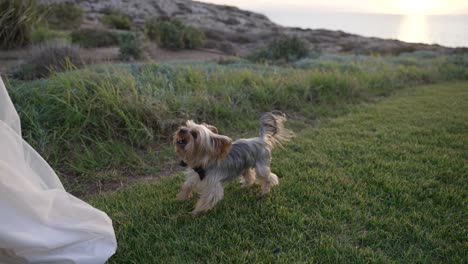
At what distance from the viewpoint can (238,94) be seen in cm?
780

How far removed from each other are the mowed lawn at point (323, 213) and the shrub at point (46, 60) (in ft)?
18.9

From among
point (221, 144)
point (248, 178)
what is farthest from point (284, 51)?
point (221, 144)

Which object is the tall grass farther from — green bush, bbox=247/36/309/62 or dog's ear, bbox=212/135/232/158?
green bush, bbox=247/36/309/62

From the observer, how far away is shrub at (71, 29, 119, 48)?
46.3 feet

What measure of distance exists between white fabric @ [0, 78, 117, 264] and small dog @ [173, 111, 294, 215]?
1.12 metres

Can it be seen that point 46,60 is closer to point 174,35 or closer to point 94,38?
point 94,38

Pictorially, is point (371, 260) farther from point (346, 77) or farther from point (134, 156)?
point (346, 77)

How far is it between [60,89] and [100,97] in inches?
31.7

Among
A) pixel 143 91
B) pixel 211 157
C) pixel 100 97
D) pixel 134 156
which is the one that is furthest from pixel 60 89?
pixel 211 157

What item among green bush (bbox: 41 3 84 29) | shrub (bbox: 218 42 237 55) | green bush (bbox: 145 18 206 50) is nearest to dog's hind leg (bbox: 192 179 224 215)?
green bush (bbox: 145 18 206 50)

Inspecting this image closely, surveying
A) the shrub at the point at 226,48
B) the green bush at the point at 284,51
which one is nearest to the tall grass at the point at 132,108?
the green bush at the point at 284,51

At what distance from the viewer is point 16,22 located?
10.8 meters

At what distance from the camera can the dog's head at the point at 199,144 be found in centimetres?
352

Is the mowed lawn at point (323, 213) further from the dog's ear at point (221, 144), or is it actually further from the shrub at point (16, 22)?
the shrub at point (16, 22)
